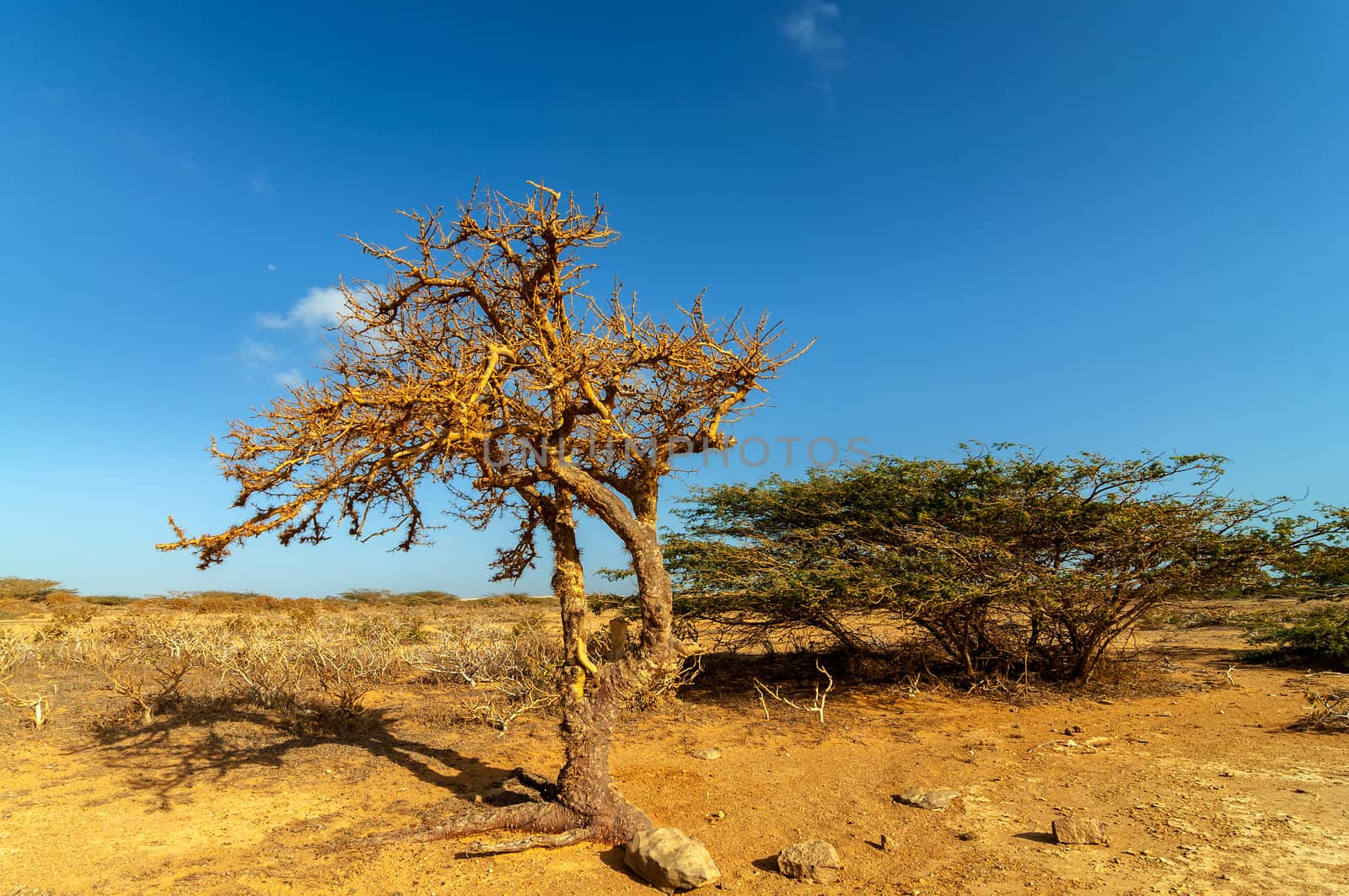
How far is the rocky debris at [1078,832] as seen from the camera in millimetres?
4828

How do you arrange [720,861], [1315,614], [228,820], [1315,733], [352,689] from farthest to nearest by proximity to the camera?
1. [1315,614]
2. [352,689]
3. [1315,733]
4. [228,820]
5. [720,861]

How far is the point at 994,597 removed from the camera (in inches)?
357

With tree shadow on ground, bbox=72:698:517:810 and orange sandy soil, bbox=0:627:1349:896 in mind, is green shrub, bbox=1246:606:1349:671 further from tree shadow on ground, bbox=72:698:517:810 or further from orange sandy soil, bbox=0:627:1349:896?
tree shadow on ground, bbox=72:698:517:810

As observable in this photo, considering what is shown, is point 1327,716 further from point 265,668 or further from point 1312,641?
point 265,668

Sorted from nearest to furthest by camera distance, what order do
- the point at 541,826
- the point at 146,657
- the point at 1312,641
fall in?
the point at 541,826, the point at 1312,641, the point at 146,657

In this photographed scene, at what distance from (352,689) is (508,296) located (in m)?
6.13

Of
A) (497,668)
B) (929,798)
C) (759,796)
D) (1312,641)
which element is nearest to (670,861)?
(759,796)

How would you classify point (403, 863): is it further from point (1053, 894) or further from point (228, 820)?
point (1053, 894)

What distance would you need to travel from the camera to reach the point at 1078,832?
486 cm

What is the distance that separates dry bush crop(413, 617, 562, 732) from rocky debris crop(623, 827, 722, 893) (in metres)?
3.57

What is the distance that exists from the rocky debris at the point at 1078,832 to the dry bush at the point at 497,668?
17.3ft

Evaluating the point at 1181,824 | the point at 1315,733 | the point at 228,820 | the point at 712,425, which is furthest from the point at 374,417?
the point at 1315,733

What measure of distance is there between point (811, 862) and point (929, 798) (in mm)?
1806

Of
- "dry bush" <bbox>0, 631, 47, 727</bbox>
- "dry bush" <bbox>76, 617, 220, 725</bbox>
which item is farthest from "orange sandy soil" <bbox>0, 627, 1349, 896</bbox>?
"dry bush" <bbox>76, 617, 220, 725</bbox>
